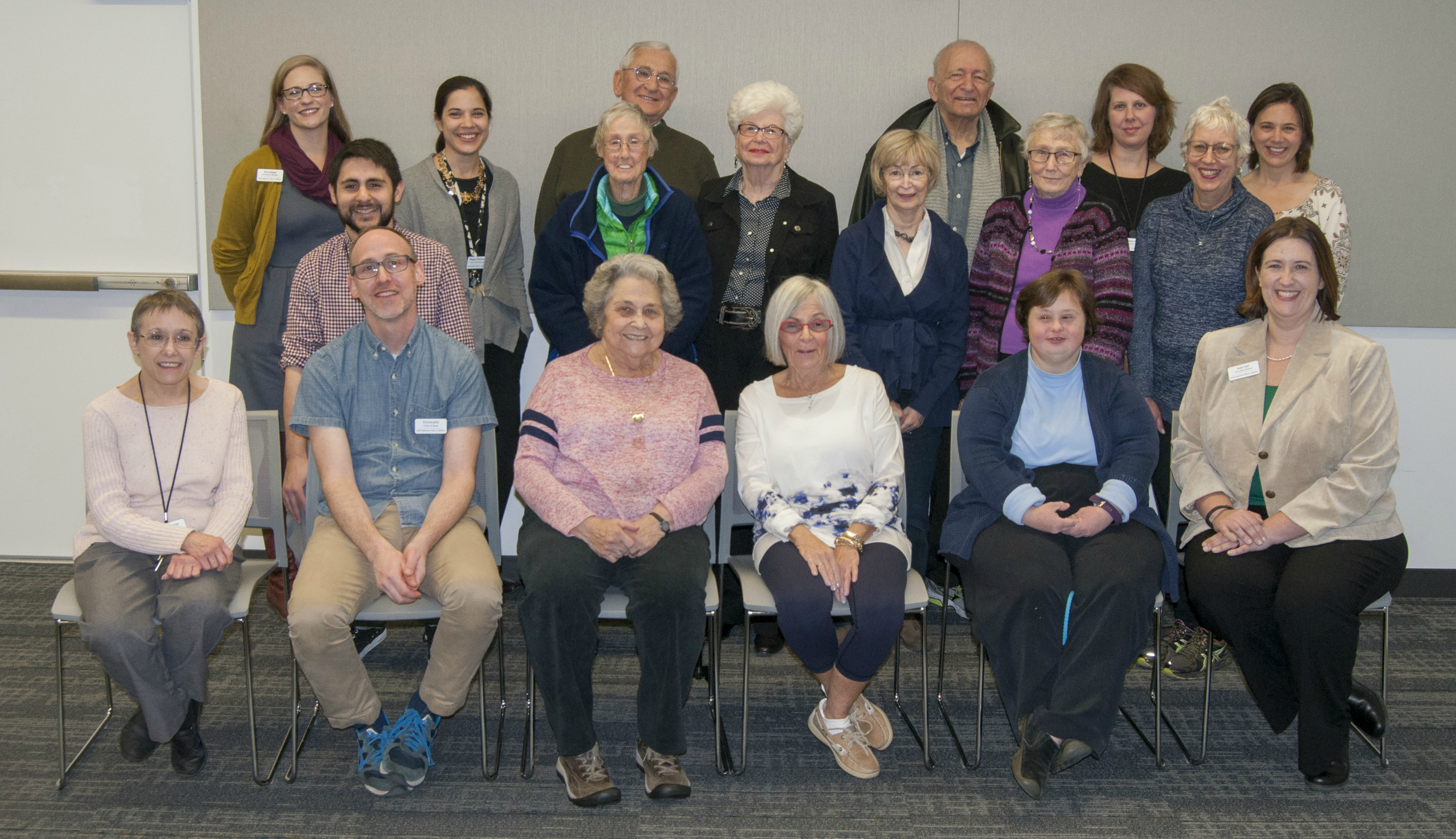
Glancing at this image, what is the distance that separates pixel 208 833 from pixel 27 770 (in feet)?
2.23

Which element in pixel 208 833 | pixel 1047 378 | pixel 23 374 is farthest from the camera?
pixel 23 374

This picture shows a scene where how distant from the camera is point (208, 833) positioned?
7.59 feet

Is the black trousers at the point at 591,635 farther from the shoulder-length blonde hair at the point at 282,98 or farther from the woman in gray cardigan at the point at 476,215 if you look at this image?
the shoulder-length blonde hair at the point at 282,98

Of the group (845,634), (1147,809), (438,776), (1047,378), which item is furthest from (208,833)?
(1047,378)

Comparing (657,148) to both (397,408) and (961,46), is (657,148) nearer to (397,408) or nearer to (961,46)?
(961,46)

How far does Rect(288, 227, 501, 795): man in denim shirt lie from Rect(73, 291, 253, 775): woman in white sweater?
0.24m

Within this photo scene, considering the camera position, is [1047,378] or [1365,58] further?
[1365,58]

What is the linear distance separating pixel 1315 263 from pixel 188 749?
3317 mm

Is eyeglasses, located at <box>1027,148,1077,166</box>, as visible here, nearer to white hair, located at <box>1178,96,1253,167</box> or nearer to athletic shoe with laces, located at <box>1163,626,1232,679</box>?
white hair, located at <box>1178,96,1253,167</box>

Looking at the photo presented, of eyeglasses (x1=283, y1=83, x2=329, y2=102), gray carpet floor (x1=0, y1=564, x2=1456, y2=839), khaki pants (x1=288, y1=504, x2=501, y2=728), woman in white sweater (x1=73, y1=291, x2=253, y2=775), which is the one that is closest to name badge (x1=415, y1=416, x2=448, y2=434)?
khaki pants (x1=288, y1=504, x2=501, y2=728)

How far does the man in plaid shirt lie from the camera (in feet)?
9.70

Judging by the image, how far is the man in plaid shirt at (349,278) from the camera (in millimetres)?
2955

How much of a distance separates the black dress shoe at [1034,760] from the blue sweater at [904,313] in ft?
3.53

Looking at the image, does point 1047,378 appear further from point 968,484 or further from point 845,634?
point 845,634
